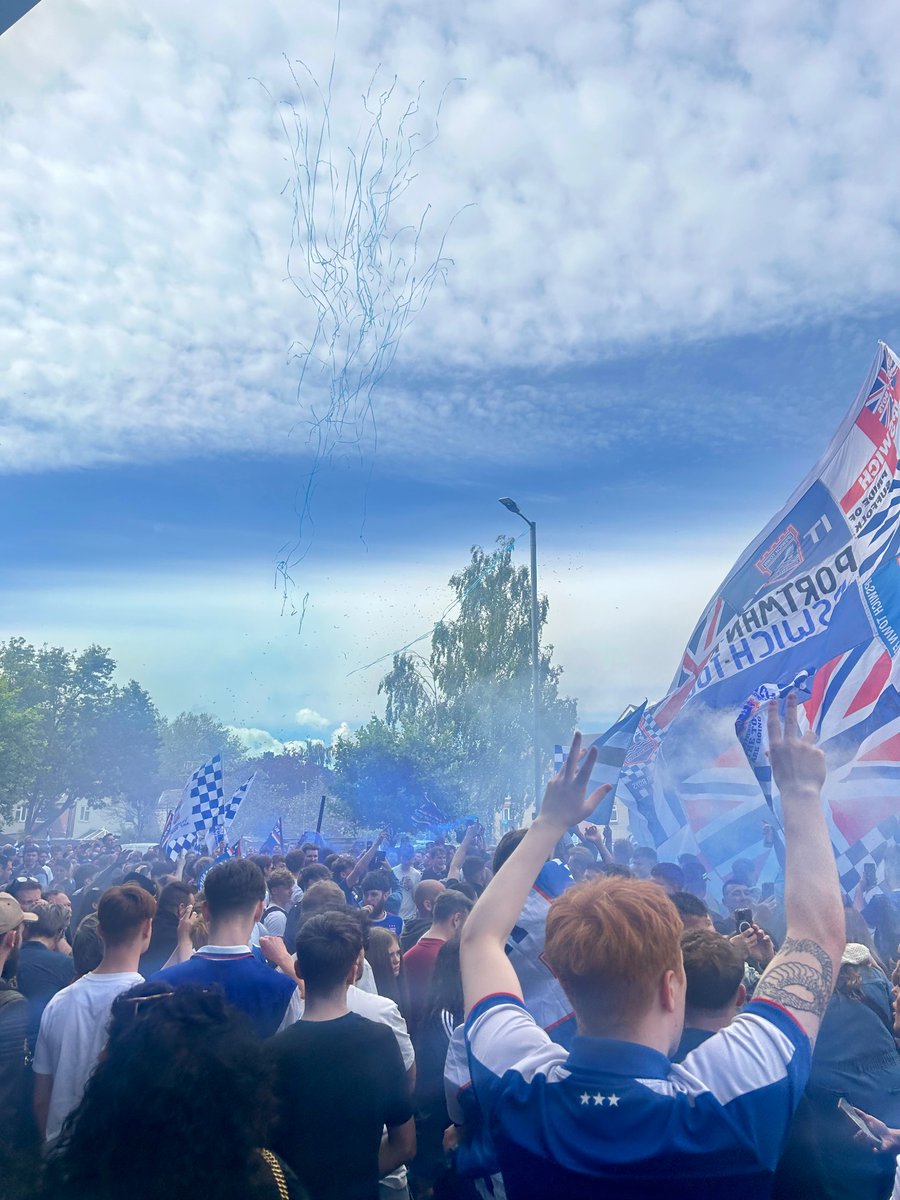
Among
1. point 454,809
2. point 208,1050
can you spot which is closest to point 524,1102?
point 208,1050

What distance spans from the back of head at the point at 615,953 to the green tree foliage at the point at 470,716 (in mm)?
39326

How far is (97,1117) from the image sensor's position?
203 centimetres

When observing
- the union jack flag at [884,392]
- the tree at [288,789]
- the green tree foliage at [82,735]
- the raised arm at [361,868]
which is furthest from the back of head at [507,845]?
the tree at [288,789]

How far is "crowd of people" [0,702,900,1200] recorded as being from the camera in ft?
5.57

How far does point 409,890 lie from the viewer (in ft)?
41.7

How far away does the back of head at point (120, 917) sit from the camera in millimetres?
3889

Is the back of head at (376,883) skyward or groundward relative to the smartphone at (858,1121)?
skyward

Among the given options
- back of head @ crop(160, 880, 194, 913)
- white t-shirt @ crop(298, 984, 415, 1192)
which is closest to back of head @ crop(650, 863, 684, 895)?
back of head @ crop(160, 880, 194, 913)

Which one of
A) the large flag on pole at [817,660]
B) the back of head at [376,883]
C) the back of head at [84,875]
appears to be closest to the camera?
the back of head at [376,883]

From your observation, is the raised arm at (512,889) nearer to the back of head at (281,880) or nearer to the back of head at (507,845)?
the back of head at (507,845)

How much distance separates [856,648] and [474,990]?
296 inches

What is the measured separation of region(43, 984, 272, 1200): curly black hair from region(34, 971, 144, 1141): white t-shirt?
152 cm

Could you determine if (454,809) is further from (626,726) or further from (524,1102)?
(524,1102)

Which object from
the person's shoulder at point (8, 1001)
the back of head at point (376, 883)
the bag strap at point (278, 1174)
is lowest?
the bag strap at point (278, 1174)
